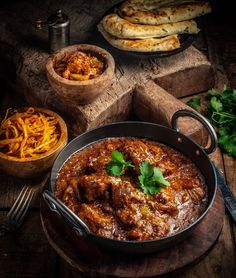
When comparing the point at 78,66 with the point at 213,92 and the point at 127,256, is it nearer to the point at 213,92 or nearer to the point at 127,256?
the point at 213,92

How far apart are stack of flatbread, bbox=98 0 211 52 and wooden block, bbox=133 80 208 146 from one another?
0.35 m

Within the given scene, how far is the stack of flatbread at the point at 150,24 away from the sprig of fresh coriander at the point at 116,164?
4.35ft

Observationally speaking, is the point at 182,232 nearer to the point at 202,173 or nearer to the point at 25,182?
the point at 202,173

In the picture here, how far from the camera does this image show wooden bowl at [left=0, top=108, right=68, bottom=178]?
341 centimetres

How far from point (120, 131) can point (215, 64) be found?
180 cm

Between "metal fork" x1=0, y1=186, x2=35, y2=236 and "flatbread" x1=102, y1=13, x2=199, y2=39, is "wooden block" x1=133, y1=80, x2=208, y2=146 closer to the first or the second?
"flatbread" x1=102, y1=13, x2=199, y2=39

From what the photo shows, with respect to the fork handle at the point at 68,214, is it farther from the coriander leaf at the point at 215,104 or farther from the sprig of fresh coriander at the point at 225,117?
the coriander leaf at the point at 215,104

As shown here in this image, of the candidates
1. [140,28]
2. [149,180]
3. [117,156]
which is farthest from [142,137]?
[140,28]

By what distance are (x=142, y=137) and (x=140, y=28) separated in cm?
114

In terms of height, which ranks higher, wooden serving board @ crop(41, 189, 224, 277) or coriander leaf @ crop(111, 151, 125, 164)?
coriander leaf @ crop(111, 151, 125, 164)

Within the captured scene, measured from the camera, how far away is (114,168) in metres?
3.05

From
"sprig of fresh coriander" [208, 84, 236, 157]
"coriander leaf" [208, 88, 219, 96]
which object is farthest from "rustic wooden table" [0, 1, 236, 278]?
"coriander leaf" [208, 88, 219, 96]

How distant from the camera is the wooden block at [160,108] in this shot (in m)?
3.77

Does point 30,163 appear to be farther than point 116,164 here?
Yes
